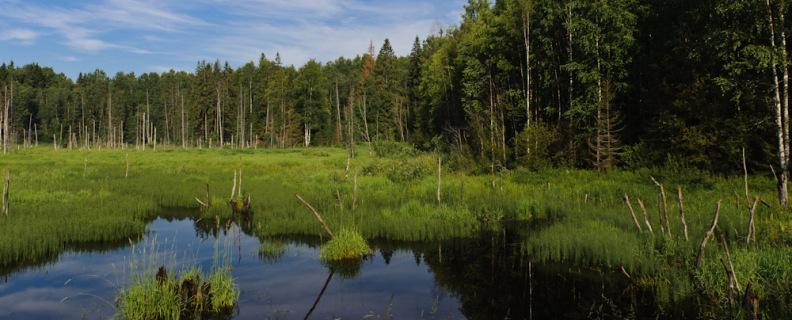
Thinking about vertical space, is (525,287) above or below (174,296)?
below

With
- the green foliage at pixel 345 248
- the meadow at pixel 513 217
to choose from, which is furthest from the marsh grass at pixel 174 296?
the meadow at pixel 513 217

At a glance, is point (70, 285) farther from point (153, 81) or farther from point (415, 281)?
point (153, 81)

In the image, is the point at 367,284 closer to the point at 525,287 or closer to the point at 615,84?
the point at 525,287

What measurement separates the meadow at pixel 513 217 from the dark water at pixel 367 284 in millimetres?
661

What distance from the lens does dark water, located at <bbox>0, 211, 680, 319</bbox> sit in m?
7.98

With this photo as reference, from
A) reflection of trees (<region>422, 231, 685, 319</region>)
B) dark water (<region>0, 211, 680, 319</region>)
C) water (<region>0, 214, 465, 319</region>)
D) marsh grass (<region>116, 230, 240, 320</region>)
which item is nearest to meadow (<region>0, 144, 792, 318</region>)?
reflection of trees (<region>422, 231, 685, 319</region>)

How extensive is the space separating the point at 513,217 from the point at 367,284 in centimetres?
837

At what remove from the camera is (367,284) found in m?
9.63

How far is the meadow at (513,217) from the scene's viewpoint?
8.12 m

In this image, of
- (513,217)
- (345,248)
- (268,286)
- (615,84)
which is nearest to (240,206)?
(345,248)

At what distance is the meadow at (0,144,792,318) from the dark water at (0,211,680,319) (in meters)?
0.66

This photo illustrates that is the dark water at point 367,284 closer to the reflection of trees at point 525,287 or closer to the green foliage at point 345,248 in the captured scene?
the reflection of trees at point 525,287

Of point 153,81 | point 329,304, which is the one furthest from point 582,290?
point 153,81

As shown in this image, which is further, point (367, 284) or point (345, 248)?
point (345, 248)
